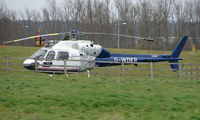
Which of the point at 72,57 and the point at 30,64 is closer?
the point at 30,64

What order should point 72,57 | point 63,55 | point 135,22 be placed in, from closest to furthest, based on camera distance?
point 63,55 < point 72,57 < point 135,22

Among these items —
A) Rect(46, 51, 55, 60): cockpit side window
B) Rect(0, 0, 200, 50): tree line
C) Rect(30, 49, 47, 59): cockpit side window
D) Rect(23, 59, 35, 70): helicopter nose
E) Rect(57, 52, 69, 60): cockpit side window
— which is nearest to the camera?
Rect(23, 59, 35, 70): helicopter nose

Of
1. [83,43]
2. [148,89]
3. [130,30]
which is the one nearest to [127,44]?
[130,30]

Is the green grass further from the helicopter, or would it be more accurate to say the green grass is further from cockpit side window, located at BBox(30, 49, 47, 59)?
cockpit side window, located at BBox(30, 49, 47, 59)

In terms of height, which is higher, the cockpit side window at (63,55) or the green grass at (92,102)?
the cockpit side window at (63,55)

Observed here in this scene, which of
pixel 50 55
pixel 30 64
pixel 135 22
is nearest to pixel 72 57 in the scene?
pixel 50 55

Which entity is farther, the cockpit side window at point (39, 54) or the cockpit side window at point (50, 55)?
the cockpit side window at point (50, 55)

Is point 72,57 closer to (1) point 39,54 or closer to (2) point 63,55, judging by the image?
(2) point 63,55

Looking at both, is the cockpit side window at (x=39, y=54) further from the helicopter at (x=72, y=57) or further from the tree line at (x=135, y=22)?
the tree line at (x=135, y=22)

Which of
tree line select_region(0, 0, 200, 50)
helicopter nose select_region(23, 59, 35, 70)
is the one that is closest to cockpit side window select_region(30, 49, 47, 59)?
helicopter nose select_region(23, 59, 35, 70)

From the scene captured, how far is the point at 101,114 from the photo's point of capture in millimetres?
8688

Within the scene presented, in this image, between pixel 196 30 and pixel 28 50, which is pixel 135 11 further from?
pixel 28 50

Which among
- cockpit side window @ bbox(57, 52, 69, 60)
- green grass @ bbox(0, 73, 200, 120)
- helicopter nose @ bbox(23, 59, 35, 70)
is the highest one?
cockpit side window @ bbox(57, 52, 69, 60)

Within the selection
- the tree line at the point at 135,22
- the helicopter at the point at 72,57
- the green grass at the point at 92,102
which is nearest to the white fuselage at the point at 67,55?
the helicopter at the point at 72,57
